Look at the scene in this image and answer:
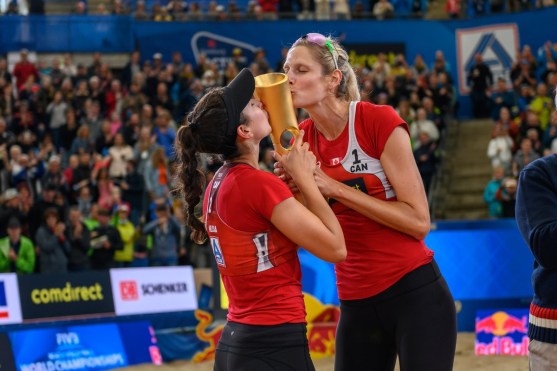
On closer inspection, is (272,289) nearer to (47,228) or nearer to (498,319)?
(498,319)

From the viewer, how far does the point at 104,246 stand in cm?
1203

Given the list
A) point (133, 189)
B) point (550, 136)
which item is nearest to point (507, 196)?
point (550, 136)

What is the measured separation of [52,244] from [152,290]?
211cm

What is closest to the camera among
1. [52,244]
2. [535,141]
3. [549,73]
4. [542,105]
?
[52,244]

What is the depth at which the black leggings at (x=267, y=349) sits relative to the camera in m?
3.22

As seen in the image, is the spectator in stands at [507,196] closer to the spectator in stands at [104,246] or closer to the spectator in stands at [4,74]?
the spectator in stands at [104,246]

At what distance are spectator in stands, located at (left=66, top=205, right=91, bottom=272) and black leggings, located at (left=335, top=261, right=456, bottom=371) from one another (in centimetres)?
866

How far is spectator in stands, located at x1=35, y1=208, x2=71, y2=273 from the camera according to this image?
11.8m

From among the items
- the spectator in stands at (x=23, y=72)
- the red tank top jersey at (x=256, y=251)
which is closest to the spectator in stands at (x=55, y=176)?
the spectator in stands at (x=23, y=72)

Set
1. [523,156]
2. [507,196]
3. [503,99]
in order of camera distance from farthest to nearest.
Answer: [503,99] < [523,156] < [507,196]

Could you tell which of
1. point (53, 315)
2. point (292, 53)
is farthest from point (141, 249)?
point (292, 53)

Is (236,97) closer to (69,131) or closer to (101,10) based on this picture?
(69,131)

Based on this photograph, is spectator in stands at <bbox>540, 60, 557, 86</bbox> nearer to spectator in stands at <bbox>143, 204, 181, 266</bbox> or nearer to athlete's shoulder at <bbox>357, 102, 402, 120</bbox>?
spectator in stands at <bbox>143, 204, 181, 266</bbox>

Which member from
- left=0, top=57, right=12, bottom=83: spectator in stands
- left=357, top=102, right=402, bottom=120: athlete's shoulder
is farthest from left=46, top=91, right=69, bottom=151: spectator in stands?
left=357, top=102, right=402, bottom=120: athlete's shoulder
